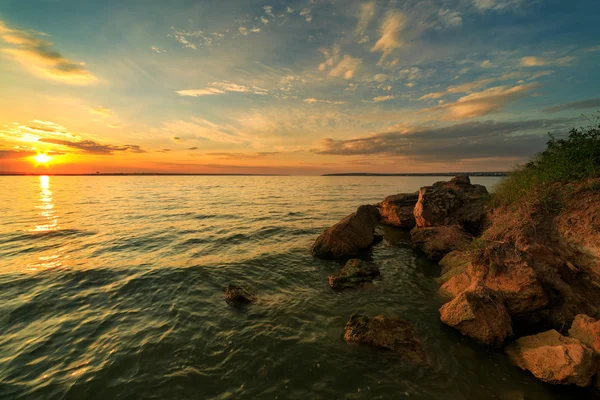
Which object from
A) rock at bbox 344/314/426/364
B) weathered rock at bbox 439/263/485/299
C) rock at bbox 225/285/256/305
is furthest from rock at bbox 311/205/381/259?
rock at bbox 344/314/426/364

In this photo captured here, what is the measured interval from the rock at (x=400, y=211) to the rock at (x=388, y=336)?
16.9 m

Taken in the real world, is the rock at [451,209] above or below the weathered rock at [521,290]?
above

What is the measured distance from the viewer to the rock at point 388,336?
23.9 ft

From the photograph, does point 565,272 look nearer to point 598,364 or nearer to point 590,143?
point 598,364

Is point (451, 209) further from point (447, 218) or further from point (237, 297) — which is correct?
point (237, 297)

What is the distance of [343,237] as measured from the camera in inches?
654

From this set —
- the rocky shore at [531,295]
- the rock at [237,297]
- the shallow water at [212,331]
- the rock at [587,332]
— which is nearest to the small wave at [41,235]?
the shallow water at [212,331]

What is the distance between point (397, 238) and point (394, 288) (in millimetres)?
9843

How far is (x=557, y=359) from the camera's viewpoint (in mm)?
6109

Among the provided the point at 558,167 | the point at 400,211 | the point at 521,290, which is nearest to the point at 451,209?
the point at 400,211

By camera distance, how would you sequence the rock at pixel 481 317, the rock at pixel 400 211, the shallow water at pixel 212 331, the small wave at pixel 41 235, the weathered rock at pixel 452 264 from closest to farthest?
1. the shallow water at pixel 212 331
2. the rock at pixel 481 317
3. the weathered rock at pixel 452 264
4. the small wave at pixel 41 235
5. the rock at pixel 400 211

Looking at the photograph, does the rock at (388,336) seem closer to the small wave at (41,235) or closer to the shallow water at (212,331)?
the shallow water at (212,331)

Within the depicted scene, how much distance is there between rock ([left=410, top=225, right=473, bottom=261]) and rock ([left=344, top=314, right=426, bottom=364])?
871cm

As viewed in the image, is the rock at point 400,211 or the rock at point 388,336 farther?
the rock at point 400,211
